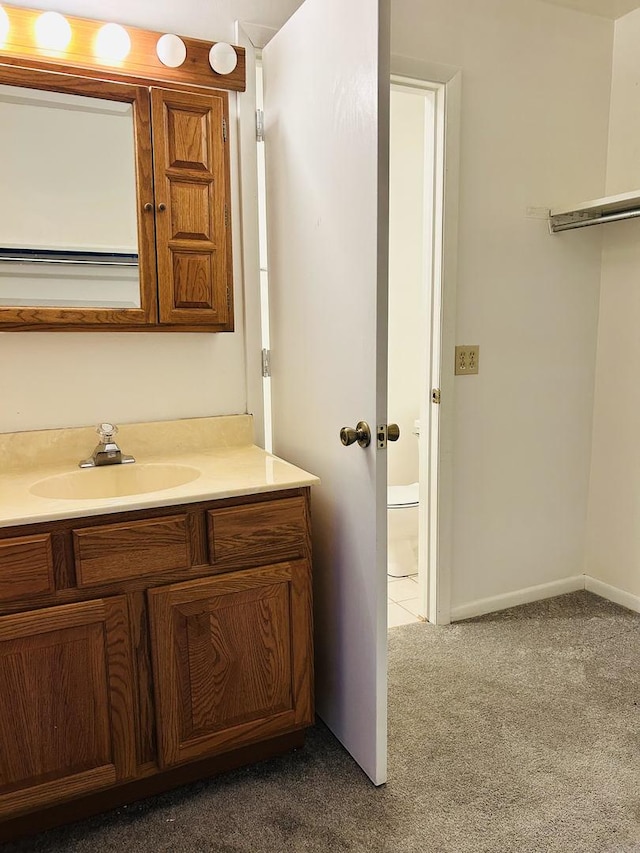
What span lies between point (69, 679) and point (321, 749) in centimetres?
76

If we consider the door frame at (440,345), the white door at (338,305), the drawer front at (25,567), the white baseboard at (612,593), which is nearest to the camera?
the drawer front at (25,567)

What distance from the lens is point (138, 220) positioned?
6.02 feet

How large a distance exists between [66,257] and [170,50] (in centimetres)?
66

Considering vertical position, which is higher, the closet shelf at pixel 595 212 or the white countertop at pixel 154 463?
the closet shelf at pixel 595 212

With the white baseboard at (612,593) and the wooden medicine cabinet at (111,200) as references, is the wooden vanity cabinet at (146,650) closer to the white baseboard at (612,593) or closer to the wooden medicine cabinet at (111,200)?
the wooden medicine cabinet at (111,200)

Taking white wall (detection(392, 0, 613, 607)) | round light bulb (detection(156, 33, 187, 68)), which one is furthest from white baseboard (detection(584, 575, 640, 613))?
round light bulb (detection(156, 33, 187, 68))

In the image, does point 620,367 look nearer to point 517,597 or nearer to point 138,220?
point 517,597

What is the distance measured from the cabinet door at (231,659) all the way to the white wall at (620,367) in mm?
1641

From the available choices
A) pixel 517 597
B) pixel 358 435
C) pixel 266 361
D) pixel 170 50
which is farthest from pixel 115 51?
pixel 517 597

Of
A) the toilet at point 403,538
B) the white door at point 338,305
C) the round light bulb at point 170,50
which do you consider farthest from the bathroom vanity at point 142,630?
the toilet at point 403,538

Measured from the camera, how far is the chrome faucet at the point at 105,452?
70.6 inches

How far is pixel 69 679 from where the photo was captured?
57.2 inches

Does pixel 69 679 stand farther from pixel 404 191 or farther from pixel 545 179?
pixel 404 191

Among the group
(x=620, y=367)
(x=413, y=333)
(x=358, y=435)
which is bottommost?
(x=358, y=435)
